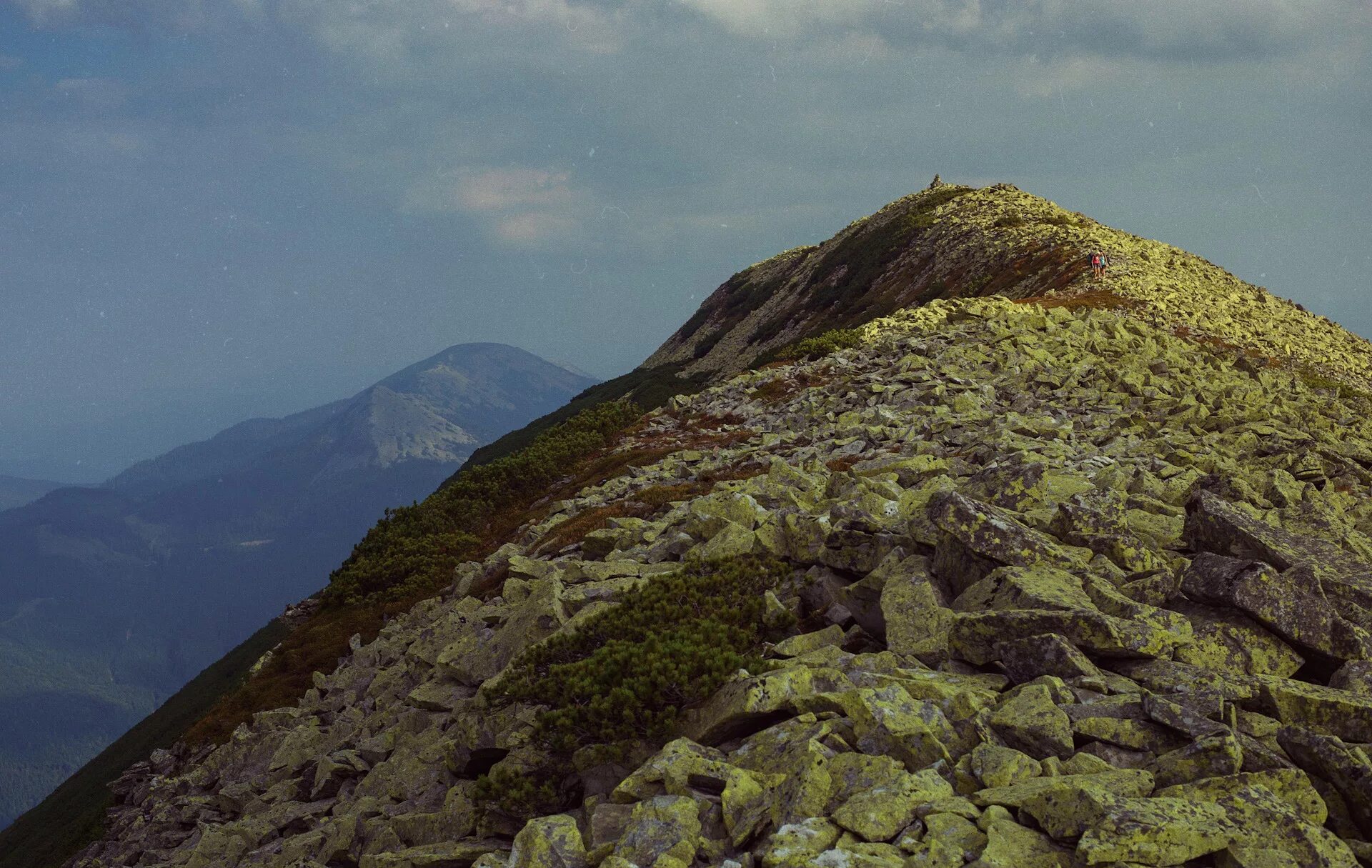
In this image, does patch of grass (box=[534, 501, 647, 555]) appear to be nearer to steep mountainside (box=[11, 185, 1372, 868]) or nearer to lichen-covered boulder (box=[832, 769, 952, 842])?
steep mountainside (box=[11, 185, 1372, 868])

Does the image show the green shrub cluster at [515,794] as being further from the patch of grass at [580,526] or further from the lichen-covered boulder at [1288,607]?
the patch of grass at [580,526]

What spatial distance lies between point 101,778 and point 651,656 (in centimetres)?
4534

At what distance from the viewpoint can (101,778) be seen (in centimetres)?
4212

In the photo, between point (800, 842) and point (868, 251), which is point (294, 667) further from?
point (868, 251)

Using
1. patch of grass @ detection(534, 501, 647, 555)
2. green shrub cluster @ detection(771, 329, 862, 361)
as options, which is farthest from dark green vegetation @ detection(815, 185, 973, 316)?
patch of grass @ detection(534, 501, 647, 555)

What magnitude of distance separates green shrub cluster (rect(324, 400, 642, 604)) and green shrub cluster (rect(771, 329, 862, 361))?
10.4 meters

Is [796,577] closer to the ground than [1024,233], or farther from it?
closer to the ground

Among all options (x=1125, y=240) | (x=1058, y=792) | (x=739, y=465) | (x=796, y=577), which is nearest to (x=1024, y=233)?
(x=1125, y=240)

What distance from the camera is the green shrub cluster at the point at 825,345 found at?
4412cm

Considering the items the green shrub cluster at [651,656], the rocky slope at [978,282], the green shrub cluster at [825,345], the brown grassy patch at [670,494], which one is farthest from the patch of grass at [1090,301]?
the green shrub cluster at [651,656]

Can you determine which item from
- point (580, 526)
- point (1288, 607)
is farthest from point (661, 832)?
point (580, 526)

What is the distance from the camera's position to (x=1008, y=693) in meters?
8.70

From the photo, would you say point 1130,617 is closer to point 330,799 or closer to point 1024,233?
point 330,799

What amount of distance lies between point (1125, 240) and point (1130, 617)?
70491 mm
